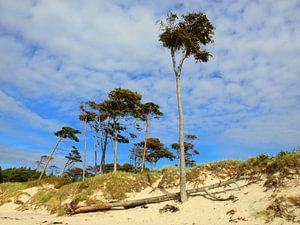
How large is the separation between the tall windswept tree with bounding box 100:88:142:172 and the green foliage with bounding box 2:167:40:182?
19.3 m

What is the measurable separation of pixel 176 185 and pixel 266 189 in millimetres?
6506

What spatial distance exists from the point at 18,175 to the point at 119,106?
22907 millimetres

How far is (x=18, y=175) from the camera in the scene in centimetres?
4438

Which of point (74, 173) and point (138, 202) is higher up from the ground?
point (74, 173)

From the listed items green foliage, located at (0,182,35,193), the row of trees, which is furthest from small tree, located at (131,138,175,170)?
green foliage, located at (0,182,35,193)

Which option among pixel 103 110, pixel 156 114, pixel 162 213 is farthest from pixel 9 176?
pixel 162 213

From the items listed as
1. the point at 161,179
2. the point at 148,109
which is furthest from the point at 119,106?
the point at 161,179

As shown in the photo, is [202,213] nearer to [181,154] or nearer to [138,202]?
[181,154]

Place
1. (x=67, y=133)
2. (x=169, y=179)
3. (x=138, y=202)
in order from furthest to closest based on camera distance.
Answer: (x=67, y=133) → (x=169, y=179) → (x=138, y=202)

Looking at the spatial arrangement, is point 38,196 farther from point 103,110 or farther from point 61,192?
point 103,110

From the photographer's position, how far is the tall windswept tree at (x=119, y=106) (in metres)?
31.7

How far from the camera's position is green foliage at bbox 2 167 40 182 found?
144 ft

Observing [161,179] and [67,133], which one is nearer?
[161,179]

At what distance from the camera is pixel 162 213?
14.1 meters
